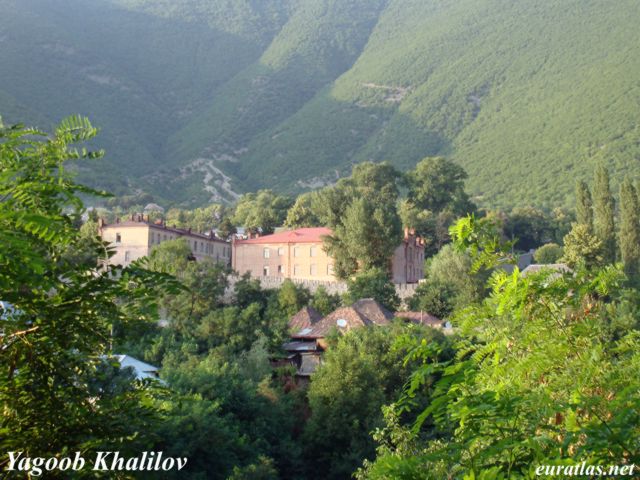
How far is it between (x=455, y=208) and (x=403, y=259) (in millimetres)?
20529

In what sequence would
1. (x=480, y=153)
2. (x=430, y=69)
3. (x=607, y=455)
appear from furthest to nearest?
(x=430, y=69), (x=480, y=153), (x=607, y=455)

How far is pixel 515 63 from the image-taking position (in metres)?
154

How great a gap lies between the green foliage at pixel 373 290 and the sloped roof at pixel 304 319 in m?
2.49

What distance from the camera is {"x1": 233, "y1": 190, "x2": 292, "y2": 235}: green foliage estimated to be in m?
83.1

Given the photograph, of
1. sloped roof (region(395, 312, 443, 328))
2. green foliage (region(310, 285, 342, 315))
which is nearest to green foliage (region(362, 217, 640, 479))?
sloped roof (region(395, 312, 443, 328))

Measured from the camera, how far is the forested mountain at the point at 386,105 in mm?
119938

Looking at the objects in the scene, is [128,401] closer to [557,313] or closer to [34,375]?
[34,375]

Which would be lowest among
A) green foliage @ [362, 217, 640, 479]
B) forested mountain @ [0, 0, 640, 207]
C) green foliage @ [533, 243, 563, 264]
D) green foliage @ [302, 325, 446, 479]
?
green foliage @ [302, 325, 446, 479]

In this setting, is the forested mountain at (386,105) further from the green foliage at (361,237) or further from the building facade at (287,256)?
the green foliage at (361,237)

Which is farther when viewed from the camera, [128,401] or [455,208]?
[455,208]

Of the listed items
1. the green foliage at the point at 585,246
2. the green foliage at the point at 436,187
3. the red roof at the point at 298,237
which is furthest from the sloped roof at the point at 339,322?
the green foliage at the point at 436,187

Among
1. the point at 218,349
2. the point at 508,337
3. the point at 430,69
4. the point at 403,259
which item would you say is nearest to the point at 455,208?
the point at 403,259

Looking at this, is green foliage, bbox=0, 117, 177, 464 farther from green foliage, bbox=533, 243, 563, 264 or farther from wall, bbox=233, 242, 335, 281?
green foliage, bbox=533, 243, 563, 264

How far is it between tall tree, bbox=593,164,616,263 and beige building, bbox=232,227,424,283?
556 inches
